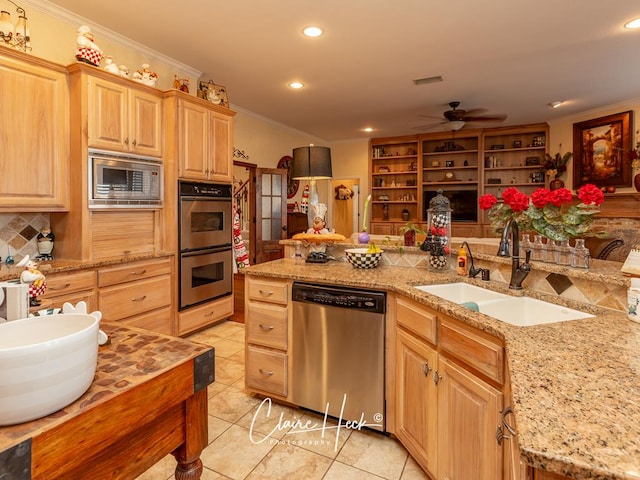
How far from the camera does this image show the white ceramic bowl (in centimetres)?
59

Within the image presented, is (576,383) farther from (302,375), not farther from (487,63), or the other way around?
(487,63)

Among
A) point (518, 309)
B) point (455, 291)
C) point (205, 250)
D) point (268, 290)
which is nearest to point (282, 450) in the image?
point (268, 290)

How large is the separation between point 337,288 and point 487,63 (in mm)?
3250

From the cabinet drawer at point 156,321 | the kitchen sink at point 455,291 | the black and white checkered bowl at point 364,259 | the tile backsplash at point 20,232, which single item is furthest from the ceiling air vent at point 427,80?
the tile backsplash at point 20,232

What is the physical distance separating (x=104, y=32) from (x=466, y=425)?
12.9 feet

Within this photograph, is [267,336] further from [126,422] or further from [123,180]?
[123,180]

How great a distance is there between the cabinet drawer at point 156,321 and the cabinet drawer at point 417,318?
2.30 m

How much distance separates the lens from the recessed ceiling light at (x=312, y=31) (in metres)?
3.06

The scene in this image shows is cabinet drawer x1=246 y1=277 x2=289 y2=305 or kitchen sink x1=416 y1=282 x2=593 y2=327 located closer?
kitchen sink x1=416 y1=282 x2=593 y2=327

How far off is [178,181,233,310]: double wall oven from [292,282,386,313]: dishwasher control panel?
1716mm

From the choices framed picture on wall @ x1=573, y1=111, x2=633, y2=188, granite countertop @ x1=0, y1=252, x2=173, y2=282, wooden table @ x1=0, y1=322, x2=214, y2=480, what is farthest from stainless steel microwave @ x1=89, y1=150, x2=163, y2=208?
framed picture on wall @ x1=573, y1=111, x2=633, y2=188

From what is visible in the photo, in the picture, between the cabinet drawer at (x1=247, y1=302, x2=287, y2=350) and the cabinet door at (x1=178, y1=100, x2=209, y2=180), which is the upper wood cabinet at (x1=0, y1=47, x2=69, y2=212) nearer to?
the cabinet door at (x1=178, y1=100, x2=209, y2=180)

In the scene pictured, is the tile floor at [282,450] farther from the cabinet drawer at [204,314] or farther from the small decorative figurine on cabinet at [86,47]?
the small decorative figurine on cabinet at [86,47]

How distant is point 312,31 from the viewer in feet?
10.2
